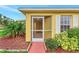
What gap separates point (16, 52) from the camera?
39.4 ft

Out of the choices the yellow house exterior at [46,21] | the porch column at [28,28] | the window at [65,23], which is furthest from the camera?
the window at [65,23]

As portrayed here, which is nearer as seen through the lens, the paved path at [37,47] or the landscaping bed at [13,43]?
the landscaping bed at [13,43]

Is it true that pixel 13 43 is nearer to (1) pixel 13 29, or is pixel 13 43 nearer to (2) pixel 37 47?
(1) pixel 13 29

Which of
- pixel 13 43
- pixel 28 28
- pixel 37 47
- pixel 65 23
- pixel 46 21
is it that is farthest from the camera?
pixel 65 23

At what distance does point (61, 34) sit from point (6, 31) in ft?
5.42

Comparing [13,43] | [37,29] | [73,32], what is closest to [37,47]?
[37,29]

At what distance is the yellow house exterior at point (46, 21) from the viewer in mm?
12203

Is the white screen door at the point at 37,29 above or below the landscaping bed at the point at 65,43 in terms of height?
above

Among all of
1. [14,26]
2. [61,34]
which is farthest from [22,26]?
[61,34]

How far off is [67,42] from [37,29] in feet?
3.32

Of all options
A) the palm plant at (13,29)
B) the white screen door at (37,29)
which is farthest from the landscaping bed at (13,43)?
the white screen door at (37,29)

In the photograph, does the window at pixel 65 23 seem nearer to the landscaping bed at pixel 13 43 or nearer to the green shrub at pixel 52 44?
A: the green shrub at pixel 52 44

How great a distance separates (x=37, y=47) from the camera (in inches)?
479

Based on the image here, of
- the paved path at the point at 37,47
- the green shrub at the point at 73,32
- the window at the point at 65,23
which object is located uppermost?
the window at the point at 65,23
